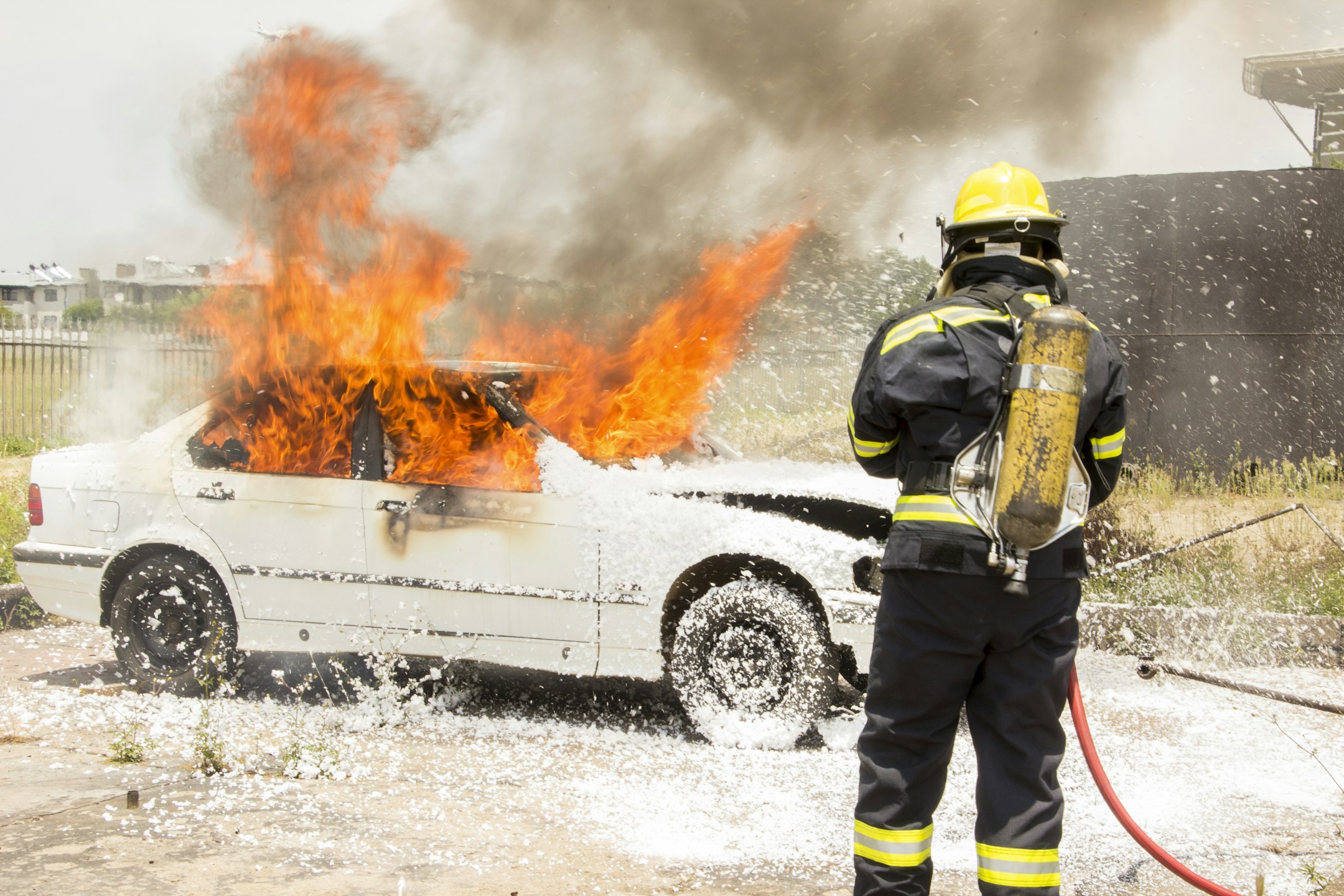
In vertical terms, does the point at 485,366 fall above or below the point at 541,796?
above

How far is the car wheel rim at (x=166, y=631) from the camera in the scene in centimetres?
525

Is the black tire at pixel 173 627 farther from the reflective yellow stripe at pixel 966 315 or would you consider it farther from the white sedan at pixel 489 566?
the reflective yellow stripe at pixel 966 315

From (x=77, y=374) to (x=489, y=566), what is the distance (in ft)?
40.1

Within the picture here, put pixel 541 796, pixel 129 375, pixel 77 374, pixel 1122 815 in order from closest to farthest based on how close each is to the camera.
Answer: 1. pixel 1122 815
2. pixel 541 796
3. pixel 77 374
4. pixel 129 375

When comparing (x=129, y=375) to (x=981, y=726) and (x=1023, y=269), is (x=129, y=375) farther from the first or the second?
(x=981, y=726)

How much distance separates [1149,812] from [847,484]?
1847mm

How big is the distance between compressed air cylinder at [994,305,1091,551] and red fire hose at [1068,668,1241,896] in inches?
25.9

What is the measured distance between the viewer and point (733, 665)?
454cm

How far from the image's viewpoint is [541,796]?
3992 millimetres

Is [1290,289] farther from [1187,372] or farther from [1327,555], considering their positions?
[1327,555]

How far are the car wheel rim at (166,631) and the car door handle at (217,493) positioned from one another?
1.65 ft

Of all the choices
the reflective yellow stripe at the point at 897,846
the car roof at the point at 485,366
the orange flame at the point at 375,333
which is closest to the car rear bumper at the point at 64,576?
the orange flame at the point at 375,333

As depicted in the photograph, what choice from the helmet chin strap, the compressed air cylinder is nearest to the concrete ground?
the compressed air cylinder

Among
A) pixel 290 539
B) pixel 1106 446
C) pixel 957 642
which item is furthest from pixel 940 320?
pixel 290 539
